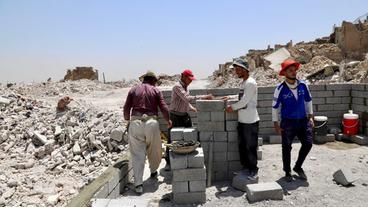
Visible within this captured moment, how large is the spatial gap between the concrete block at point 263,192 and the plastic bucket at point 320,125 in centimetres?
319

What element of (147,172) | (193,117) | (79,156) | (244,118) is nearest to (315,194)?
(244,118)

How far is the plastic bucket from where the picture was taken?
691cm

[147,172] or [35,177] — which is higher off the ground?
[147,172]

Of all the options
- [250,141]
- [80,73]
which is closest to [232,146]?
[250,141]

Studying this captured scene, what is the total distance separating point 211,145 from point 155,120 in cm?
88

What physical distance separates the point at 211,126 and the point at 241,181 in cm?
87

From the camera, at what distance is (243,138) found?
471cm

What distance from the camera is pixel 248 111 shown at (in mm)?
4566

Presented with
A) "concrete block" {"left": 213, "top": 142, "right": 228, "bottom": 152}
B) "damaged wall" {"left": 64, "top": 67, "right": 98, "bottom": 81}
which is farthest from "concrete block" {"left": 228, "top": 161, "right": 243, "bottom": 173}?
"damaged wall" {"left": 64, "top": 67, "right": 98, "bottom": 81}

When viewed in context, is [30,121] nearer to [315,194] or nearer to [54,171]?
[54,171]

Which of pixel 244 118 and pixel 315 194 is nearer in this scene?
pixel 315 194

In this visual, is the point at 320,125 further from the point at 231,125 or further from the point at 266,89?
the point at 231,125

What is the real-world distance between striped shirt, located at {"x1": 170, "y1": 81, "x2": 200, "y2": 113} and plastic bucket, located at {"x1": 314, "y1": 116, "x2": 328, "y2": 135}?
10.2ft

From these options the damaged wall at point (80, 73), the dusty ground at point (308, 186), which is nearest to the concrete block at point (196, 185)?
the dusty ground at point (308, 186)
